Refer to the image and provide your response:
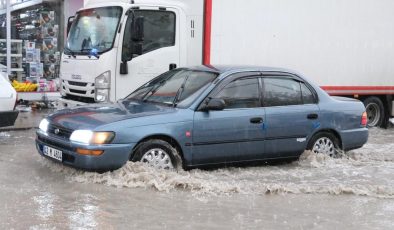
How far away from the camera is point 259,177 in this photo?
759 cm

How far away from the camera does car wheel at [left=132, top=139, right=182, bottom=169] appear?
691cm

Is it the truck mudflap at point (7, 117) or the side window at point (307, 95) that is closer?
Answer: the side window at point (307, 95)

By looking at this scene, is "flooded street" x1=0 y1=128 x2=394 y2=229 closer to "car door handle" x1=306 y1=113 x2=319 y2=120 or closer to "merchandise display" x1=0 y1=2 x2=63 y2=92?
"car door handle" x1=306 y1=113 x2=319 y2=120

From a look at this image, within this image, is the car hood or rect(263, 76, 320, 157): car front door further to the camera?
rect(263, 76, 320, 157): car front door

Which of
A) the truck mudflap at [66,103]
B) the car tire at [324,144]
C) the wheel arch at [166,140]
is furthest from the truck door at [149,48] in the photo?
the car tire at [324,144]

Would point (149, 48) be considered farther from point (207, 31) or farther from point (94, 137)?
point (94, 137)

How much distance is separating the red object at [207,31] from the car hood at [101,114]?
3.01m

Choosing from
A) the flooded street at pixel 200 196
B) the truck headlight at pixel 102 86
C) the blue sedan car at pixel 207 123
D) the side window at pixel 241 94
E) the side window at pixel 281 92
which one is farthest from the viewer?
the truck headlight at pixel 102 86

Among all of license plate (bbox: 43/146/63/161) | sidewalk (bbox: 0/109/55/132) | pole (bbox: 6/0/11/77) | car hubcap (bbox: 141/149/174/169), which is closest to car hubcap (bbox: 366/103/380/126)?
sidewalk (bbox: 0/109/55/132)

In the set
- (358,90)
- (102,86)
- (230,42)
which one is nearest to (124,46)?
(102,86)

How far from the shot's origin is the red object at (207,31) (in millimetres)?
10445

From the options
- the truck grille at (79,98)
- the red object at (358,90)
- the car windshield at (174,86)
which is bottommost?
the truck grille at (79,98)

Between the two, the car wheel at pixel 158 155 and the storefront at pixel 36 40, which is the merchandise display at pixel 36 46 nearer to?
Answer: the storefront at pixel 36 40

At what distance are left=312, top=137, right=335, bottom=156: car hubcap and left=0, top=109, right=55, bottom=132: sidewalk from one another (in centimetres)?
595
